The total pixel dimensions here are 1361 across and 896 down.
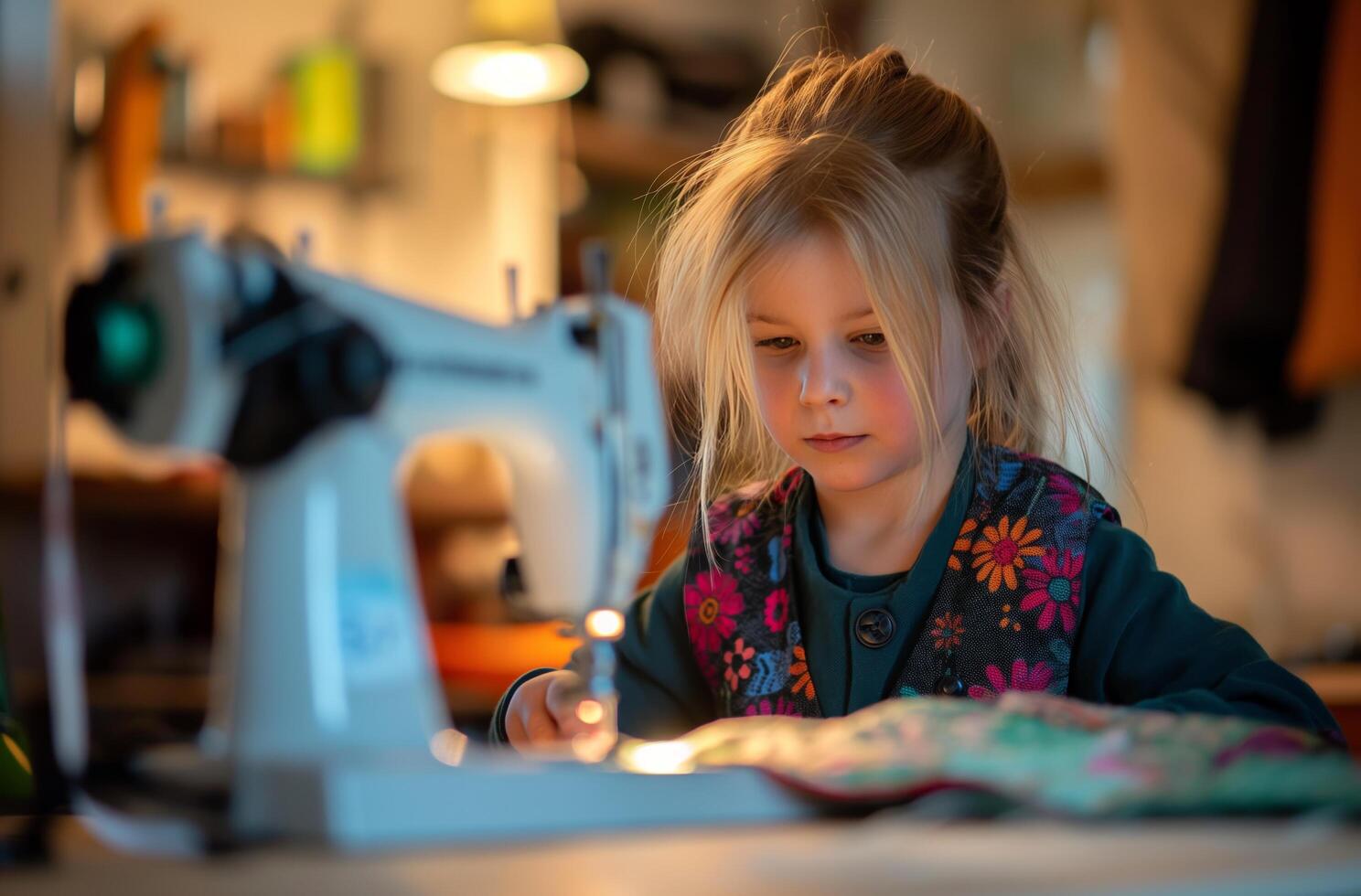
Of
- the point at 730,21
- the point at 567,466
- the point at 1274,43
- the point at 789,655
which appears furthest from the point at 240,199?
the point at 567,466

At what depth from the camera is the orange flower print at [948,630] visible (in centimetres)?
101

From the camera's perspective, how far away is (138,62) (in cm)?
267

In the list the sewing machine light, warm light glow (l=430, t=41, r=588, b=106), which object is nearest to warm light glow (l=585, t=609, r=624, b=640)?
the sewing machine light

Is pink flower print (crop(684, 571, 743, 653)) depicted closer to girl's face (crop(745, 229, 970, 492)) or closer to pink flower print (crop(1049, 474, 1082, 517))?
girl's face (crop(745, 229, 970, 492))

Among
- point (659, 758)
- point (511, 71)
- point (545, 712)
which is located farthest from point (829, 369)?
point (511, 71)

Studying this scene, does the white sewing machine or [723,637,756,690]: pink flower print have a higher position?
the white sewing machine

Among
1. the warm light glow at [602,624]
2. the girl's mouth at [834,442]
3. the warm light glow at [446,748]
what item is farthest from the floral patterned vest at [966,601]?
the warm light glow at [446,748]

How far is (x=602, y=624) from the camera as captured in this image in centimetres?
74

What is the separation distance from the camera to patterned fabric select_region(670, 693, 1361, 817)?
1.80 feet

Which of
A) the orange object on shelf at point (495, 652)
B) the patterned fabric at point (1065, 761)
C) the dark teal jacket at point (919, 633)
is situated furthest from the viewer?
the orange object on shelf at point (495, 652)

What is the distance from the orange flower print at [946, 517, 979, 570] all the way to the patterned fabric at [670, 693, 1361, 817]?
1.28ft

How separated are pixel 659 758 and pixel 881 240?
51 cm

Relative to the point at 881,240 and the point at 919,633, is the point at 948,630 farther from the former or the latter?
the point at 881,240

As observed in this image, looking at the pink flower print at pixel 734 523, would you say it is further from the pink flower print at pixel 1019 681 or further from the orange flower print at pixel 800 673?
the pink flower print at pixel 1019 681
